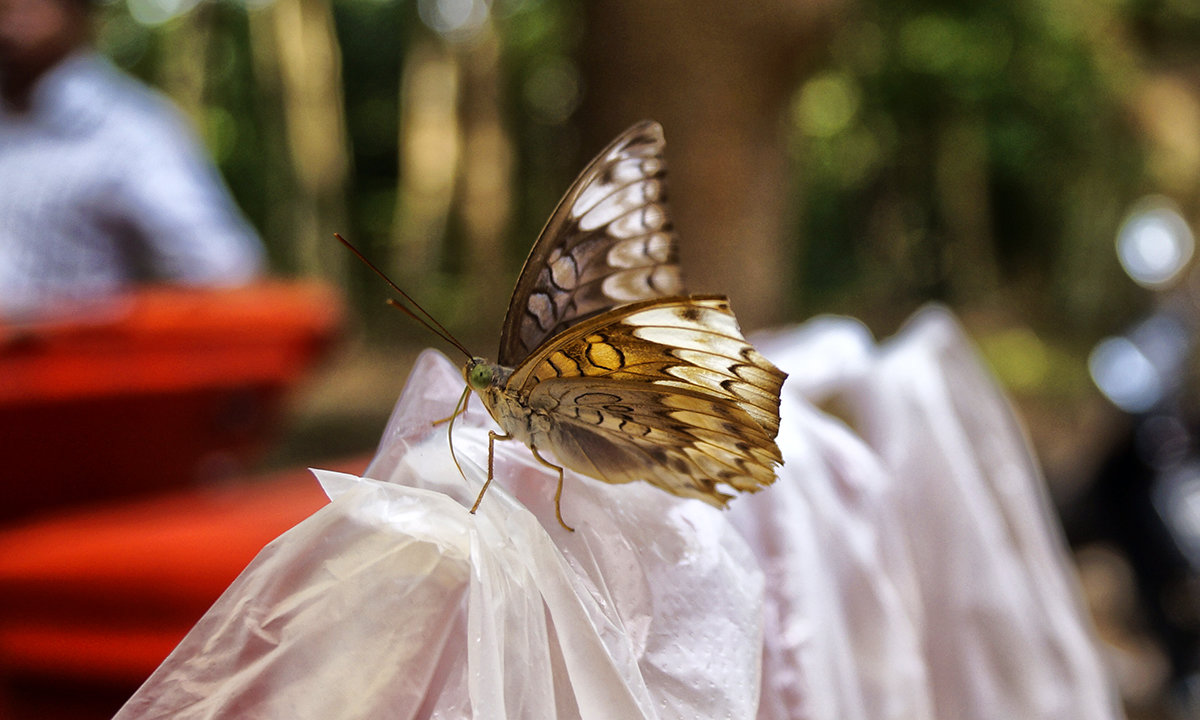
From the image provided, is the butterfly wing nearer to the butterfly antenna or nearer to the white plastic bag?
the butterfly antenna

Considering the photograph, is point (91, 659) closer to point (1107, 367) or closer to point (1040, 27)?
point (1107, 367)

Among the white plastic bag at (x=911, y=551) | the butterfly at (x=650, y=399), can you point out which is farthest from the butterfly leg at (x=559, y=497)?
the white plastic bag at (x=911, y=551)

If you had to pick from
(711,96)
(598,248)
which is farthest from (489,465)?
(711,96)

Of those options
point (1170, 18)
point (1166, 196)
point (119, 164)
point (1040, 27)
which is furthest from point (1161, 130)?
point (1040, 27)

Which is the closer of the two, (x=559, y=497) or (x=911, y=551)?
(x=559, y=497)

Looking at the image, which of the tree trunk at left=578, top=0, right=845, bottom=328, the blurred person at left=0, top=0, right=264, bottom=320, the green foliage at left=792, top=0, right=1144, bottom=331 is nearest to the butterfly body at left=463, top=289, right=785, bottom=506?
the blurred person at left=0, top=0, right=264, bottom=320

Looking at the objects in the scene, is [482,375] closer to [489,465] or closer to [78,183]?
[489,465]
